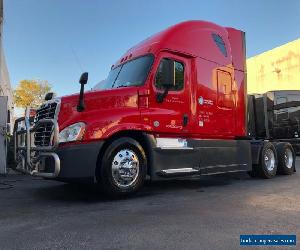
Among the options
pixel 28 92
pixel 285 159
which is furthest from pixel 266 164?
pixel 28 92

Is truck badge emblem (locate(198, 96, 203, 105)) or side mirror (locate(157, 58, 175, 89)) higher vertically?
side mirror (locate(157, 58, 175, 89))

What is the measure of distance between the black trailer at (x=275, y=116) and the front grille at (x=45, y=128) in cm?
515

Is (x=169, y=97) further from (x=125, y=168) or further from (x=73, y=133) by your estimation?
(x=73, y=133)

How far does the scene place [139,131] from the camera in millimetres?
7277

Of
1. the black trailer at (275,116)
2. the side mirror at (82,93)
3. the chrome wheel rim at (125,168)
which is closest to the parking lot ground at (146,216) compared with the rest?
the chrome wheel rim at (125,168)

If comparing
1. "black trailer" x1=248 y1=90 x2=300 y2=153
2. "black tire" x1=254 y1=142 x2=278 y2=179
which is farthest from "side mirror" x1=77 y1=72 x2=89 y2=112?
"black tire" x1=254 y1=142 x2=278 y2=179

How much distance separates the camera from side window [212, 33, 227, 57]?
30.0ft

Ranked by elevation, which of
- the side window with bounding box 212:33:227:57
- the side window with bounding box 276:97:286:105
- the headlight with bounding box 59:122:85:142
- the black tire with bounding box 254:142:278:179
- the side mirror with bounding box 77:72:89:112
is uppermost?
the side window with bounding box 212:33:227:57

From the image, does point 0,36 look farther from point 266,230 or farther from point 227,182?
point 266,230

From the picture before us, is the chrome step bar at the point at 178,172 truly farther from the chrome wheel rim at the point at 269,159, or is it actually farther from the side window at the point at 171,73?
the chrome wheel rim at the point at 269,159

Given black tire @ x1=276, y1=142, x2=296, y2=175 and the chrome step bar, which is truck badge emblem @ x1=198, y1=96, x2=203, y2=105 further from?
black tire @ x1=276, y1=142, x2=296, y2=175

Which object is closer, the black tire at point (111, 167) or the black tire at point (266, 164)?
the black tire at point (111, 167)

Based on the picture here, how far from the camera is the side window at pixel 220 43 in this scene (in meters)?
9.15

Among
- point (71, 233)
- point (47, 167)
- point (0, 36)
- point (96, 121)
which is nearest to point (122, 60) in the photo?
point (96, 121)
